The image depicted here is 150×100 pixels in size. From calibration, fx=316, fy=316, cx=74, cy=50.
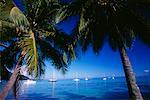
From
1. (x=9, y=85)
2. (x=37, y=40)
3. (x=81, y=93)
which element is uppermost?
(x=81, y=93)

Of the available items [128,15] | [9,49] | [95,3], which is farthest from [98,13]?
[9,49]

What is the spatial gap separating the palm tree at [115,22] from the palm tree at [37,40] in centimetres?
77

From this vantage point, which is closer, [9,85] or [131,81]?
[131,81]

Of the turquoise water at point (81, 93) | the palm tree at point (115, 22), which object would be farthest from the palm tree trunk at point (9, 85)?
the turquoise water at point (81, 93)

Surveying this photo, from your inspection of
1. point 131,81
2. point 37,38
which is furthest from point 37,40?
point 131,81

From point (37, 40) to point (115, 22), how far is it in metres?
4.05

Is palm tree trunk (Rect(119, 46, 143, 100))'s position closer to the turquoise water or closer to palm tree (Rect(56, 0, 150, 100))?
palm tree (Rect(56, 0, 150, 100))

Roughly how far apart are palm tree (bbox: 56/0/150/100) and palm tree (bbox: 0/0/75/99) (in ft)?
2.54

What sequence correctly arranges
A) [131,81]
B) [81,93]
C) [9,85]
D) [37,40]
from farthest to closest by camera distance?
[81,93], [37,40], [9,85], [131,81]

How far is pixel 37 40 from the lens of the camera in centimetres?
1609

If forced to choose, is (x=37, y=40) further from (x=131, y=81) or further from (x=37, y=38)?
(x=131, y=81)

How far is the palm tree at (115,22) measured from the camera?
14.4 metres

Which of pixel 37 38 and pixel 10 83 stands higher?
pixel 37 38

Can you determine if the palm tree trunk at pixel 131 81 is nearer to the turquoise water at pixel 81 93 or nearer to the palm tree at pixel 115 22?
the palm tree at pixel 115 22
